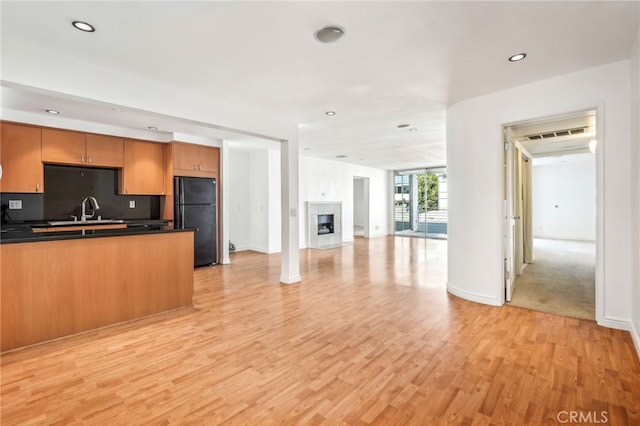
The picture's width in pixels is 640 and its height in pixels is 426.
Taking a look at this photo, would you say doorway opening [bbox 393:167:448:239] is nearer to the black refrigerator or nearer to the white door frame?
the black refrigerator

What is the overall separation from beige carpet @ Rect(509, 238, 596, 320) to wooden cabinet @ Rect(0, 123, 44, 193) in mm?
6969

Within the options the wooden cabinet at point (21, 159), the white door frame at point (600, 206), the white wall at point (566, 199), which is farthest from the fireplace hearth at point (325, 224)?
the white wall at point (566, 199)

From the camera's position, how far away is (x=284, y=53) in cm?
260

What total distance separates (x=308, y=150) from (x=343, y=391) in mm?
6053

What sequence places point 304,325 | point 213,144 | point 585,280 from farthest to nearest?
1. point 213,144
2. point 585,280
3. point 304,325

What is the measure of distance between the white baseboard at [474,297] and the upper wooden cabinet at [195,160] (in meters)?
5.03

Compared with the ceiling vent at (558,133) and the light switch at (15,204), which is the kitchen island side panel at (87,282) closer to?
the light switch at (15,204)

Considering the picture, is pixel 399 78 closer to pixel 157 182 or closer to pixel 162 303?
pixel 162 303

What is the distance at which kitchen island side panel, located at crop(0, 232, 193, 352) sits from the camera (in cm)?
261

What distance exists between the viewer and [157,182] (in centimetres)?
584

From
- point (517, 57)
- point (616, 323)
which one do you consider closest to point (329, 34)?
point (517, 57)

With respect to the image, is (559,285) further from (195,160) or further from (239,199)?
(239,199)

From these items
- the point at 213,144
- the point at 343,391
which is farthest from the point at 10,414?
the point at 213,144

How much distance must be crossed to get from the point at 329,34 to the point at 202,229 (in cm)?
475
